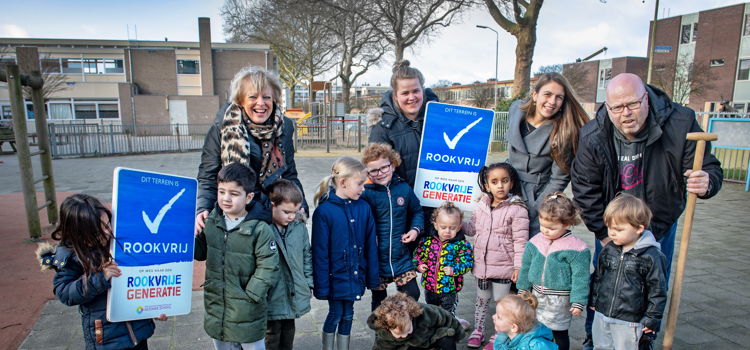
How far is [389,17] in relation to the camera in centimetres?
2375

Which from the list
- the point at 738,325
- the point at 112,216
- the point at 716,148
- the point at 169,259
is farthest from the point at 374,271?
the point at 716,148

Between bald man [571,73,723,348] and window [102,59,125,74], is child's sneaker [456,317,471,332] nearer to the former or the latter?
bald man [571,73,723,348]

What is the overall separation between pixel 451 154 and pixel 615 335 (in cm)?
174

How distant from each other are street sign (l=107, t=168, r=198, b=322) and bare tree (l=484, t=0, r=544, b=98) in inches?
695

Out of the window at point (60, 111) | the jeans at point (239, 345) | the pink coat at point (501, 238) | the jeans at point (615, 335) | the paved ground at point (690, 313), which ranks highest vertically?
the window at point (60, 111)

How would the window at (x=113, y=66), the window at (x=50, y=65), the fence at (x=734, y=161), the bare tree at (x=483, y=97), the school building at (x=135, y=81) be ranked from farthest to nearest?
the bare tree at (x=483, y=97)
the window at (x=113, y=66)
the school building at (x=135, y=81)
the window at (x=50, y=65)
the fence at (x=734, y=161)

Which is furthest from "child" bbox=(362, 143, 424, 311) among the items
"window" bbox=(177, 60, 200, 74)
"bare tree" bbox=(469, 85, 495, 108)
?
"bare tree" bbox=(469, 85, 495, 108)

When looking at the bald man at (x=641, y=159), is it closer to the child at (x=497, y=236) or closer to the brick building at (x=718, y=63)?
the child at (x=497, y=236)

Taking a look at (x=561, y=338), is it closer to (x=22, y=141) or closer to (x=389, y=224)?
(x=389, y=224)

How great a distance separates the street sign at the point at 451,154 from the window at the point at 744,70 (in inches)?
1620

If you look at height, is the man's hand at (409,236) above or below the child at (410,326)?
above


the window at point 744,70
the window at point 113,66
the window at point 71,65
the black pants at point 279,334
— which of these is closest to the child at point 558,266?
the black pants at point 279,334

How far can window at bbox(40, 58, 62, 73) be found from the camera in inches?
1142

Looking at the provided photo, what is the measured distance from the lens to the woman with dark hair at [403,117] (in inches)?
136
